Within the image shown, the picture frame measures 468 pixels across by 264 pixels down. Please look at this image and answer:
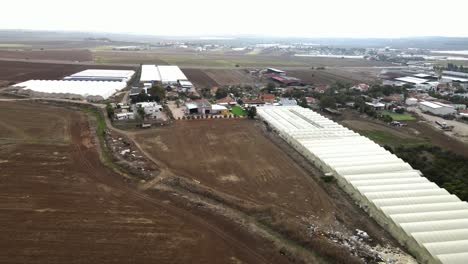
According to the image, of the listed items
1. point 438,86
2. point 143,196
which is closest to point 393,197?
point 143,196

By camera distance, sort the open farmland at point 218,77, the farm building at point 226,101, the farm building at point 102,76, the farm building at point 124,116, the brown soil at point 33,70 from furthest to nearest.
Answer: the open farmland at point 218,77 < the brown soil at point 33,70 < the farm building at point 102,76 < the farm building at point 226,101 < the farm building at point 124,116

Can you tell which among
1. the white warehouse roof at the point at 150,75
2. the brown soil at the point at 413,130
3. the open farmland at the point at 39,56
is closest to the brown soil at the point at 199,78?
the white warehouse roof at the point at 150,75

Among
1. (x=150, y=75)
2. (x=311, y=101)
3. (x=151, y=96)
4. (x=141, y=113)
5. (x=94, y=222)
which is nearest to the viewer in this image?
(x=94, y=222)

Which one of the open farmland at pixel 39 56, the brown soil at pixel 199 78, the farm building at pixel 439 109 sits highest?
the open farmland at pixel 39 56

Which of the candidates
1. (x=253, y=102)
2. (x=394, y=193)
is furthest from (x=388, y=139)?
(x=253, y=102)

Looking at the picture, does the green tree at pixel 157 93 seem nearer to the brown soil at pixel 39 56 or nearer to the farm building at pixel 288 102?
the farm building at pixel 288 102

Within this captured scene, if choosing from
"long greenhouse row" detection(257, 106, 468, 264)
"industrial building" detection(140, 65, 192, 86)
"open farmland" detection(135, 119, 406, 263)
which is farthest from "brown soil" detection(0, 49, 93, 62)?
"long greenhouse row" detection(257, 106, 468, 264)

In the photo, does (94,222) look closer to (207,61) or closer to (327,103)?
(327,103)
